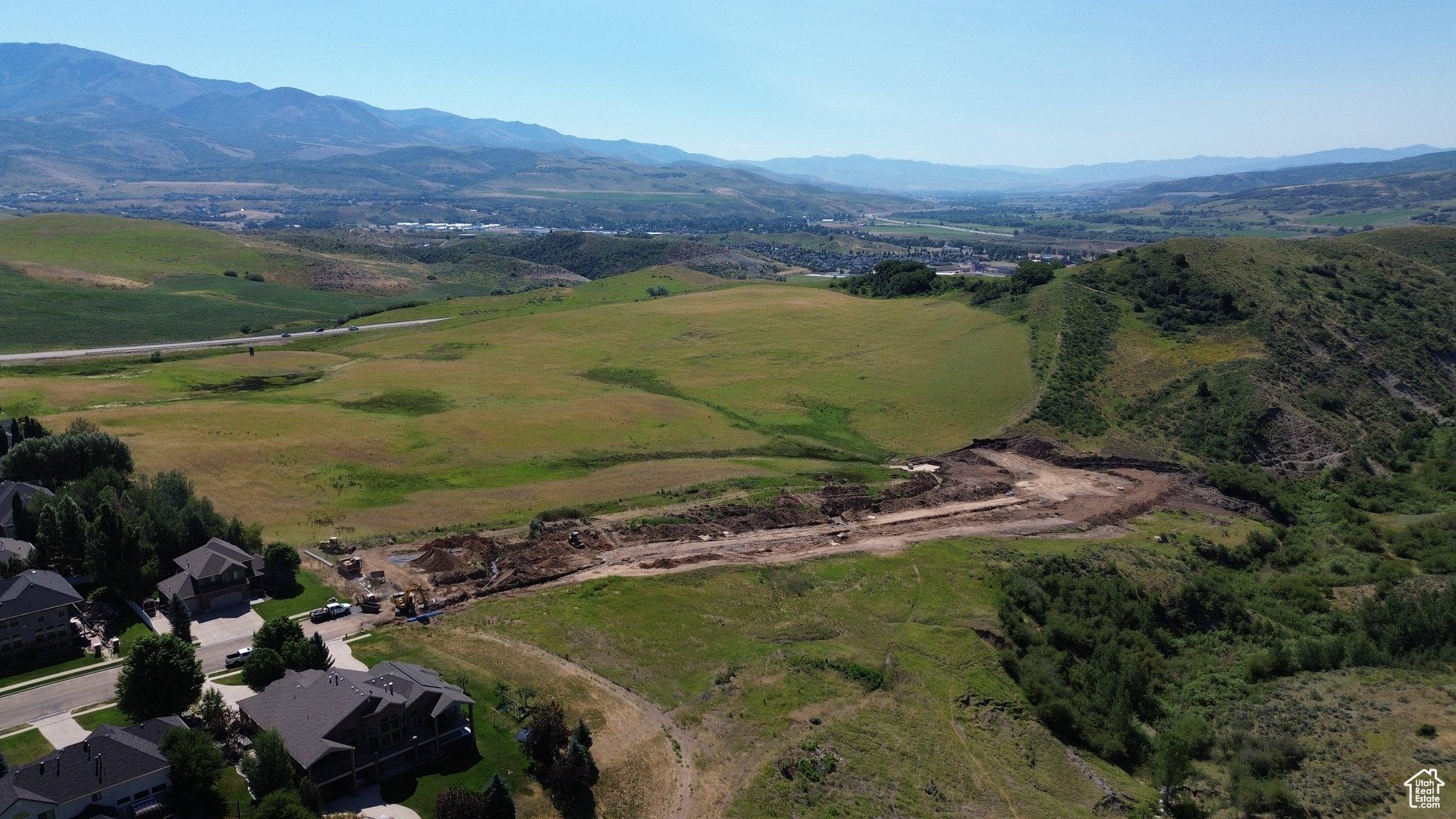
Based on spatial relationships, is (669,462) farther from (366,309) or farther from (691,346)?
(366,309)

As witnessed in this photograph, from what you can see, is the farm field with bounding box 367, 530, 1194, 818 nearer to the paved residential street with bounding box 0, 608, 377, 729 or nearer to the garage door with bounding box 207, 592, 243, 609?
the paved residential street with bounding box 0, 608, 377, 729

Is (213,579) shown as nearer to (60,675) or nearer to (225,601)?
(225,601)

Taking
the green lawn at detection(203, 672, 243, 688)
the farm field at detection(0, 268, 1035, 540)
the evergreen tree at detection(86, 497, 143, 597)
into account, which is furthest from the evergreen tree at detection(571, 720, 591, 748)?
the evergreen tree at detection(86, 497, 143, 597)

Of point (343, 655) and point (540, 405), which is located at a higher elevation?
point (540, 405)

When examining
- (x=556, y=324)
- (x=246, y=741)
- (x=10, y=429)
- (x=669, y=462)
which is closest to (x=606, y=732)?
(x=246, y=741)

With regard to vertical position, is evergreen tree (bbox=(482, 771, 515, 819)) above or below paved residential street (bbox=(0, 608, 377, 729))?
below

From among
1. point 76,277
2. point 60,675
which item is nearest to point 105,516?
point 60,675

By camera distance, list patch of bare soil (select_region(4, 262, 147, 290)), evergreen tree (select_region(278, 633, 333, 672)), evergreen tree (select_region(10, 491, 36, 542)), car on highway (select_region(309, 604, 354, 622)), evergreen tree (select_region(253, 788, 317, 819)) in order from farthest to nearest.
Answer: patch of bare soil (select_region(4, 262, 147, 290)) → evergreen tree (select_region(10, 491, 36, 542)) → car on highway (select_region(309, 604, 354, 622)) → evergreen tree (select_region(278, 633, 333, 672)) → evergreen tree (select_region(253, 788, 317, 819))

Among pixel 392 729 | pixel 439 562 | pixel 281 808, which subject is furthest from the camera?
pixel 439 562
